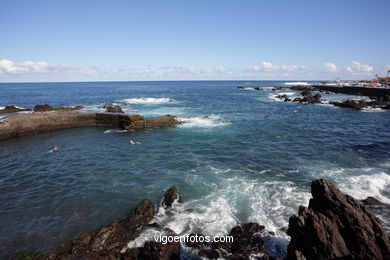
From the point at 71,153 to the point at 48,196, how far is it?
8.05 m

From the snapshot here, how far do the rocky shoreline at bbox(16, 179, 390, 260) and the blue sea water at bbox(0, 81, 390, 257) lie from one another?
38.1 inches


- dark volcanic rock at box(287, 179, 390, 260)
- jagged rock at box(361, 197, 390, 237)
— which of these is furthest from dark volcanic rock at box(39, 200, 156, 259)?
jagged rock at box(361, 197, 390, 237)

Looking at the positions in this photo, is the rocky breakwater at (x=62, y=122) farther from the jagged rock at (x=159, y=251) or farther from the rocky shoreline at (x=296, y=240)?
the jagged rock at (x=159, y=251)

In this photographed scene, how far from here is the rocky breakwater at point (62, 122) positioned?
24.6m

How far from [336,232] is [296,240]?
1.30m

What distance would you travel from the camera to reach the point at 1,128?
23344 millimetres

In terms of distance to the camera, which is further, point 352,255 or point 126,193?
point 126,193

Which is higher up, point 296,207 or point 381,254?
point 381,254

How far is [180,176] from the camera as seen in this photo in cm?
1501

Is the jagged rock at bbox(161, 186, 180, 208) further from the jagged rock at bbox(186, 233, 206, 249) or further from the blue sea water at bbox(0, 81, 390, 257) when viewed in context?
the jagged rock at bbox(186, 233, 206, 249)

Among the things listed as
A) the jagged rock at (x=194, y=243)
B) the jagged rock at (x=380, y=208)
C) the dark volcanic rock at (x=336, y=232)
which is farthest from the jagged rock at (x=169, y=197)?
the jagged rock at (x=380, y=208)

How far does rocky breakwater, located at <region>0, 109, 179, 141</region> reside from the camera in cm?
2459

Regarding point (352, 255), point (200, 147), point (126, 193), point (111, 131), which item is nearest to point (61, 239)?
point (126, 193)

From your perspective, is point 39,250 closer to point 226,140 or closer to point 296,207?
point 296,207
